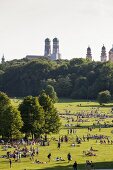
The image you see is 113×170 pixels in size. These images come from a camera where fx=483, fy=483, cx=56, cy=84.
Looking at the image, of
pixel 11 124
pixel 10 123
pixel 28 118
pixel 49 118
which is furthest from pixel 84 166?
pixel 49 118

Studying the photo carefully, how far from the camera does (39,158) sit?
45.2 meters

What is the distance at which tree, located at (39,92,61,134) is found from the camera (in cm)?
6100

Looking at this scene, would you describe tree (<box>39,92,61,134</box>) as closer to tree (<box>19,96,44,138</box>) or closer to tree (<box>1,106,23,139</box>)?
tree (<box>19,96,44,138</box>)

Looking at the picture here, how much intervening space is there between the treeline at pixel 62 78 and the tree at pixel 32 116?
280 feet

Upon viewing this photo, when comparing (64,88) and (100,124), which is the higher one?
(64,88)

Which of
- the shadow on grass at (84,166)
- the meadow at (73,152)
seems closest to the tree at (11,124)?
the meadow at (73,152)

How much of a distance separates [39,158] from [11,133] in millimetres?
10607

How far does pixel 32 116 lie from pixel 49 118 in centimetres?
332

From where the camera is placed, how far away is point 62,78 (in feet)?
529

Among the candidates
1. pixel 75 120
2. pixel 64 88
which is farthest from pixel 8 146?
pixel 64 88

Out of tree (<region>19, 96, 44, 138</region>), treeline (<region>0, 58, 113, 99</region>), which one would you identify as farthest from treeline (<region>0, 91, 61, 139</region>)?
treeline (<region>0, 58, 113, 99</region>)

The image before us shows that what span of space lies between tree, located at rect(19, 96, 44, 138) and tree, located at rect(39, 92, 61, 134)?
1.69m

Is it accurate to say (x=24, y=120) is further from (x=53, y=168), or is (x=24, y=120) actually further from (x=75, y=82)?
(x=75, y=82)

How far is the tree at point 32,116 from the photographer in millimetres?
58031
